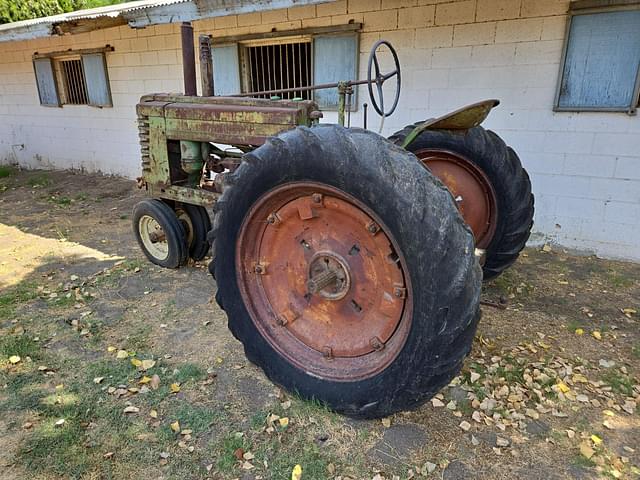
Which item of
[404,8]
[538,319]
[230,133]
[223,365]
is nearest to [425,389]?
[223,365]


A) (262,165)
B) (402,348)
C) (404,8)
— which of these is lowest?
(402,348)

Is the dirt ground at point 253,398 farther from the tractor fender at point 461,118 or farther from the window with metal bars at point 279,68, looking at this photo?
the window with metal bars at point 279,68

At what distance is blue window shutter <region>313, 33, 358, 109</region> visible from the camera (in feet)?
17.0

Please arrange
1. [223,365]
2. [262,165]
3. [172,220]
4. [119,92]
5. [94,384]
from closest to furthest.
Result: 1. [262,165]
2. [94,384]
3. [223,365]
4. [172,220]
5. [119,92]

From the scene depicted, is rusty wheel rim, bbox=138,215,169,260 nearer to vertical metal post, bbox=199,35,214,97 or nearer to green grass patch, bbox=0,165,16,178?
vertical metal post, bbox=199,35,214,97

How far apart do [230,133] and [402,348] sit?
2019mm

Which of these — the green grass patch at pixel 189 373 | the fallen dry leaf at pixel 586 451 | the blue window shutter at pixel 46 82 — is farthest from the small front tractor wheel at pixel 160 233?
the blue window shutter at pixel 46 82

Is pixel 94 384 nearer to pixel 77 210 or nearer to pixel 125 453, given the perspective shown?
pixel 125 453

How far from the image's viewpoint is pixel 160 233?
3883 mm

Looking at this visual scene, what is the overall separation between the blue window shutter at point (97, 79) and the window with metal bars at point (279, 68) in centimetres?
303

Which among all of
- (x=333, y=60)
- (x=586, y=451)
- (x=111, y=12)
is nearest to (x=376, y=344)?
(x=586, y=451)

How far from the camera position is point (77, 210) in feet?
20.1

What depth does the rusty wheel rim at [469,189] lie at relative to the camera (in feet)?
9.84

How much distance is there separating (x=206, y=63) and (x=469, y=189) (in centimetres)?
211
